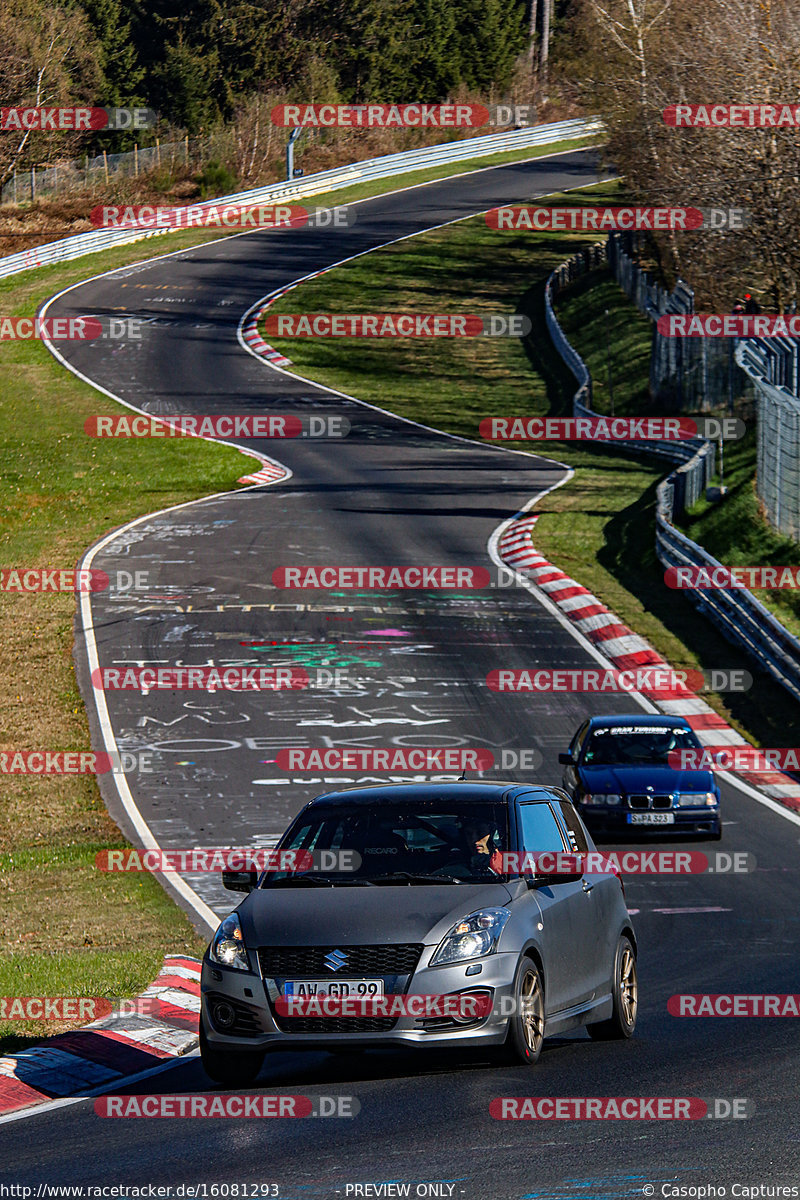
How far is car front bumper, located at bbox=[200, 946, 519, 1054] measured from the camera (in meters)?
8.12

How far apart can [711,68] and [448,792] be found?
34.7 meters

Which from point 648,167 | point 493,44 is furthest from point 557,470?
point 493,44

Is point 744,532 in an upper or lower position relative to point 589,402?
upper

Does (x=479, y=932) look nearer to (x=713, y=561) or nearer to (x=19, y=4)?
(x=713, y=561)

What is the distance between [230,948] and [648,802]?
963cm
